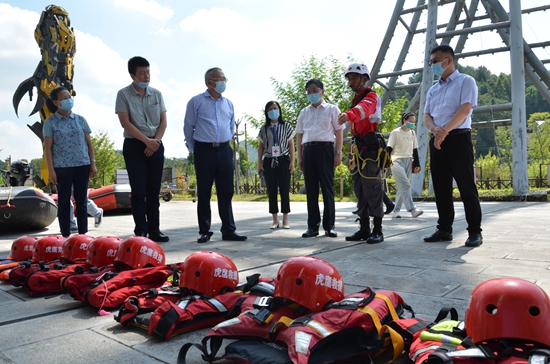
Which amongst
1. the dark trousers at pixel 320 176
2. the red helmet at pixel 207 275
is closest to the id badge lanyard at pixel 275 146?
the dark trousers at pixel 320 176

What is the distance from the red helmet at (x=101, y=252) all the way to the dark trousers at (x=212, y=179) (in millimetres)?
2338

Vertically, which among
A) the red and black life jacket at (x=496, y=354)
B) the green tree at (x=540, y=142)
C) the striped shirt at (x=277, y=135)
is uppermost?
the green tree at (x=540, y=142)

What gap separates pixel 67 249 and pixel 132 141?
2.13 metres

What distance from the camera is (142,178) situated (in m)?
5.84

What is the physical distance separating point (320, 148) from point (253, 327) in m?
4.09

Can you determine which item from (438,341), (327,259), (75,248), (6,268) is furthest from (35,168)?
(438,341)

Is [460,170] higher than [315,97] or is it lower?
lower

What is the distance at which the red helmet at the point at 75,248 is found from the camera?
396 centimetres

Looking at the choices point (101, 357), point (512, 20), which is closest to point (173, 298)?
point (101, 357)

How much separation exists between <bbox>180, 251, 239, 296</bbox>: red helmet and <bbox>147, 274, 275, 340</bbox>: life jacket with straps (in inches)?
2.1

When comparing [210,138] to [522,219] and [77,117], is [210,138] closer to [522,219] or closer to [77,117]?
[77,117]

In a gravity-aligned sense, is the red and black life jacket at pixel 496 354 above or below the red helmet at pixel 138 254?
below

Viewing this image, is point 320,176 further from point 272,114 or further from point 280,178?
point 272,114

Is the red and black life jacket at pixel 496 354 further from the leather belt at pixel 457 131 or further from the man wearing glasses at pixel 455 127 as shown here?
the leather belt at pixel 457 131
